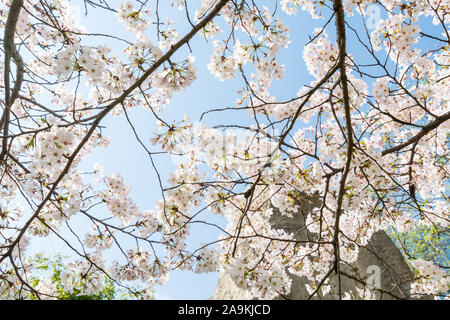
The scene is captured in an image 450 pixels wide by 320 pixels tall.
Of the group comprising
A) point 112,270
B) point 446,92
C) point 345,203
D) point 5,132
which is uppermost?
point 446,92

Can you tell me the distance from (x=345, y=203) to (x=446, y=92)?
1.89 m

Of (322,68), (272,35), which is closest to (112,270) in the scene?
(272,35)

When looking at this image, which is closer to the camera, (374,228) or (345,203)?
(345,203)

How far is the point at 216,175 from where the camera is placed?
7.92 ft

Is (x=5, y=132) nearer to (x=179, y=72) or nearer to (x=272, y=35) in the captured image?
(x=179, y=72)

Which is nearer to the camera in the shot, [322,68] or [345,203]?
[345,203]

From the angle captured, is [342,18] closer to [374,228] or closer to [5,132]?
[5,132]

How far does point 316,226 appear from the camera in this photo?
3133 millimetres

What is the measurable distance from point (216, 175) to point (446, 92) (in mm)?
2509

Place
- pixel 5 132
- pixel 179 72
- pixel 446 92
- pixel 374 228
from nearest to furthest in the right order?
pixel 179 72, pixel 5 132, pixel 446 92, pixel 374 228

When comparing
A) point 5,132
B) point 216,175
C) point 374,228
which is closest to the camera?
point 5,132
